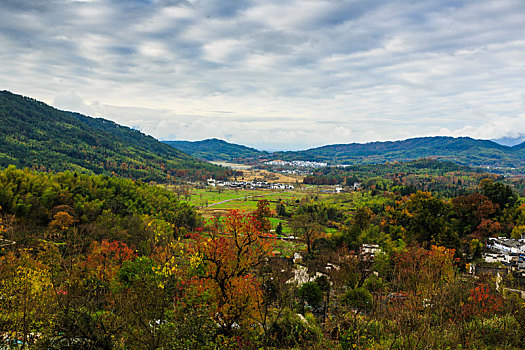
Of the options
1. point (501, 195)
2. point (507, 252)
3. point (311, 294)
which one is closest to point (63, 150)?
point (311, 294)

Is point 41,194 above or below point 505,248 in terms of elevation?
above

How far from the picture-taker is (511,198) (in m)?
56.5

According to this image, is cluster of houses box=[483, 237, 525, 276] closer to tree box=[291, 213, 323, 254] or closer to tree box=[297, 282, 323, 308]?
tree box=[291, 213, 323, 254]

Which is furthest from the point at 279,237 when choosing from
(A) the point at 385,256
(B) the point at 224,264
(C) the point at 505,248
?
(B) the point at 224,264

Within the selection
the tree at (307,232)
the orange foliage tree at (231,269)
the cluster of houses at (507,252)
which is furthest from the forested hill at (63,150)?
the cluster of houses at (507,252)

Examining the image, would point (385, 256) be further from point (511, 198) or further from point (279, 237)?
point (511, 198)

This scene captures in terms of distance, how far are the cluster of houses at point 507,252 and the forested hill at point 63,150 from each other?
12923 cm

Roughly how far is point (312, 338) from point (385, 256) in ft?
67.9

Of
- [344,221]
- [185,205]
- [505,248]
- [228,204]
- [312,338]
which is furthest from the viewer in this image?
[228,204]

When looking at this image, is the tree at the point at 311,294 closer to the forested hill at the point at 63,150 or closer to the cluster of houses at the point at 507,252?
the cluster of houses at the point at 507,252

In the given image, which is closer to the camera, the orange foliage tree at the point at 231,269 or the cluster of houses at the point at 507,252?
the orange foliage tree at the point at 231,269

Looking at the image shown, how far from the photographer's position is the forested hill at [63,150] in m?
130

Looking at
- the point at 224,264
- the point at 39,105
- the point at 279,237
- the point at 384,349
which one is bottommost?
the point at 279,237

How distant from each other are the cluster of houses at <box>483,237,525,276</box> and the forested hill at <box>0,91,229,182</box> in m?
129
